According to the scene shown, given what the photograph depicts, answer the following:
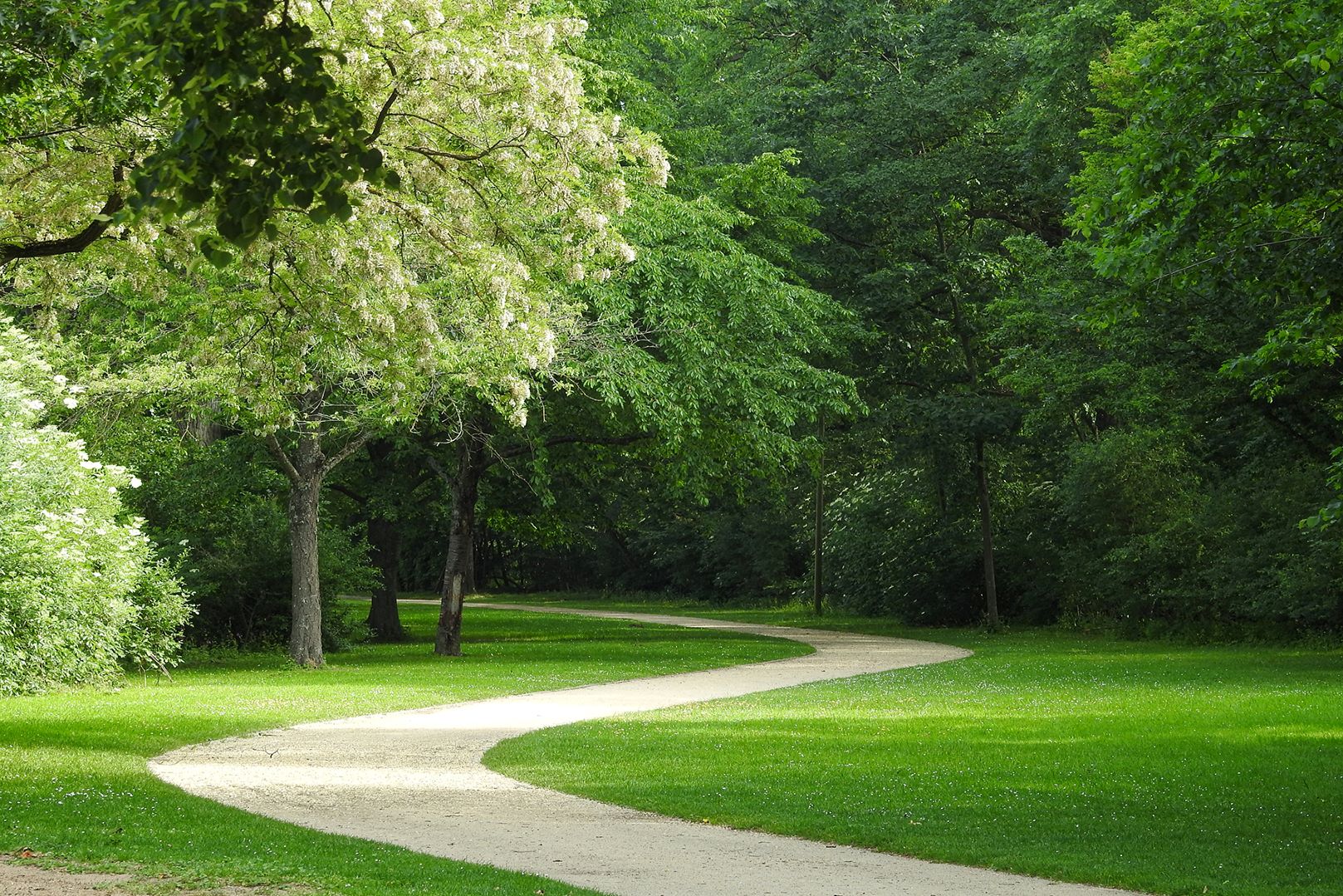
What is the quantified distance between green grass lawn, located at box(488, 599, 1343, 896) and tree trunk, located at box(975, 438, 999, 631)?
45.4ft

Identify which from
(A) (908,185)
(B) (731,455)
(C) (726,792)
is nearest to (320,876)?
(C) (726,792)

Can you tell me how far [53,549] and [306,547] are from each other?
6901mm

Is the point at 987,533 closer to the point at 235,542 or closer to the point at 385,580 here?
the point at 385,580

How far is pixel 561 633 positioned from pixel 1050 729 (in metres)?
22.0

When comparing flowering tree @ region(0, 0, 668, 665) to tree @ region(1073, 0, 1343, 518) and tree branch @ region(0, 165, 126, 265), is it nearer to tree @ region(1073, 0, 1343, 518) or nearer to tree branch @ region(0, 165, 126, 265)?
tree branch @ region(0, 165, 126, 265)

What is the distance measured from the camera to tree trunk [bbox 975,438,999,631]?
33.8 m

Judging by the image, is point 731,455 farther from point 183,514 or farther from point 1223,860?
point 1223,860

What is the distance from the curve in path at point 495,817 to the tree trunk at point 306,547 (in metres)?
7.38

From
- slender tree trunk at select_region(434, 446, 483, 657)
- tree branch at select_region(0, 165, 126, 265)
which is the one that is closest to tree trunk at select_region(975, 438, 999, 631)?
slender tree trunk at select_region(434, 446, 483, 657)

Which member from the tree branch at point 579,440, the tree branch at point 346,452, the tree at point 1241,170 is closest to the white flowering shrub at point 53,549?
the tree branch at point 346,452

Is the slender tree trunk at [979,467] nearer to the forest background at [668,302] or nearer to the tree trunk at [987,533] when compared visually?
the tree trunk at [987,533]

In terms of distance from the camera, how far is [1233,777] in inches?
438

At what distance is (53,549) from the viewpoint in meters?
16.6

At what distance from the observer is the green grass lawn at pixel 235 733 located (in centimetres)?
762
